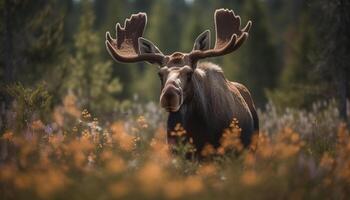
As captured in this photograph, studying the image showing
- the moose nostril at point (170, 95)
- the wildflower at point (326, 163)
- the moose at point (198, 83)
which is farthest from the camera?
the moose at point (198, 83)

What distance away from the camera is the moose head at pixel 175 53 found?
769cm

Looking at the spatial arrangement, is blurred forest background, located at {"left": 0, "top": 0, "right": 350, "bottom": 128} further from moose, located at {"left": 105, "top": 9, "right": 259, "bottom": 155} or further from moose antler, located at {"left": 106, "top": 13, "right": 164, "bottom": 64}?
moose, located at {"left": 105, "top": 9, "right": 259, "bottom": 155}

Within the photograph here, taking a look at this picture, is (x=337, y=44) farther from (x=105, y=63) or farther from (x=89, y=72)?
(x=89, y=72)

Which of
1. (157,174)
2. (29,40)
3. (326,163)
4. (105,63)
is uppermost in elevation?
(29,40)

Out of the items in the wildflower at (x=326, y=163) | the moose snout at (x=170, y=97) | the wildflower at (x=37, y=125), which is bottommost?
the wildflower at (x=326, y=163)

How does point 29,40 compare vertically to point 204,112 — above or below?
above

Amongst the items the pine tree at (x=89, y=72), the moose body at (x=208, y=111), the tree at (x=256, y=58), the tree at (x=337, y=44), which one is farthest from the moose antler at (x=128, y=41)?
the tree at (x=256, y=58)

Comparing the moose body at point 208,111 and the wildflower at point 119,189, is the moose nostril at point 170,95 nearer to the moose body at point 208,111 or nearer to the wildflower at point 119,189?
the moose body at point 208,111

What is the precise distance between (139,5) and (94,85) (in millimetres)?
62140

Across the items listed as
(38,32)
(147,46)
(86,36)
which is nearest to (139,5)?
(86,36)

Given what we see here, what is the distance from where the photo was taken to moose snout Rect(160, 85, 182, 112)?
7.45m

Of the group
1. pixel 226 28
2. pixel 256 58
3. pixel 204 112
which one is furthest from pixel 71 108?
pixel 256 58

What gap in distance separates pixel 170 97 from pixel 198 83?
1127 mm

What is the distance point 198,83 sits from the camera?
8516mm
